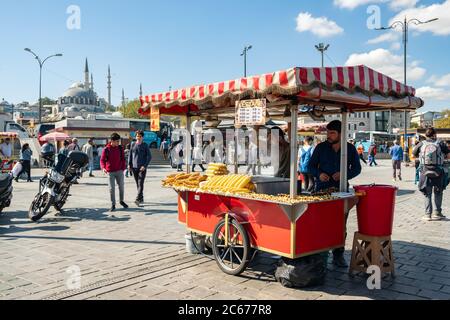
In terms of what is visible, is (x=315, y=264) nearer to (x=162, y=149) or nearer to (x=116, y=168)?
(x=116, y=168)

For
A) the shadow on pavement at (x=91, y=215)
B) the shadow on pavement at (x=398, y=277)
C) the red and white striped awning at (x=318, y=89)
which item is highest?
the red and white striped awning at (x=318, y=89)

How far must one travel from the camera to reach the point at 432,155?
8000 millimetres

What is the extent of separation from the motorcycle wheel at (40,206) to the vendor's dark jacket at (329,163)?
18.8 ft

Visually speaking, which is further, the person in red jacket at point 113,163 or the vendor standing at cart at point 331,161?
the person in red jacket at point 113,163

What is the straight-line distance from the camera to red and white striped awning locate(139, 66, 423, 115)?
387cm

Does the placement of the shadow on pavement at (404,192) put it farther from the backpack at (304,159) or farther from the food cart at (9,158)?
the food cart at (9,158)

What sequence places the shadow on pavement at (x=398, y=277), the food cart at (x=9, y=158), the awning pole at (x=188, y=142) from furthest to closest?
the food cart at (x=9, y=158), the awning pole at (x=188, y=142), the shadow on pavement at (x=398, y=277)

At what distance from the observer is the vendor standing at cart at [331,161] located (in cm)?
542

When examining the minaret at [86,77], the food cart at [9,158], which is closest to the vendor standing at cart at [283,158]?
the food cart at [9,158]

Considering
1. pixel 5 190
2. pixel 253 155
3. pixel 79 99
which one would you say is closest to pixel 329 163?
pixel 253 155

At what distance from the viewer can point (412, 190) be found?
13.4 metres

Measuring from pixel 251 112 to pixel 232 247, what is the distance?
5.59 ft
